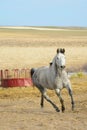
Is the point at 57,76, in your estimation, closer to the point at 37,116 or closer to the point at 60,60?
the point at 60,60

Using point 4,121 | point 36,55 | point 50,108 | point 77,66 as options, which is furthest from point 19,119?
point 36,55

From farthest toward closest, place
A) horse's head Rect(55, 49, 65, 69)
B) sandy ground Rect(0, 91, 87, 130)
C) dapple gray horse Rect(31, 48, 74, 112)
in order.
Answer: dapple gray horse Rect(31, 48, 74, 112)
horse's head Rect(55, 49, 65, 69)
sandy ground Rect(0, 91, 87, 130)

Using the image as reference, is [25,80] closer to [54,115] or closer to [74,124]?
[54,115]

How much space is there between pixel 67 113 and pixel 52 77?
1.23 meters

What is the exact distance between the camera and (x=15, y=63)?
144 ft

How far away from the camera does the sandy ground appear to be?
12.8 meters

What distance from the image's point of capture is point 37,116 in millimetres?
14766

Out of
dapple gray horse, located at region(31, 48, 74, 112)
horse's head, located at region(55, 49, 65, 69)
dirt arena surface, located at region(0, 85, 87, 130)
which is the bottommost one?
dirt arena surface, located at region(0, 85, 87, 130)

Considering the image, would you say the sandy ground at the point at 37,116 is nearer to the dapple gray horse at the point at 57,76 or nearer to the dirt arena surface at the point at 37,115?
the dirt arena surface at the point at 37,115

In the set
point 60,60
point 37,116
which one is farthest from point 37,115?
point 60,60

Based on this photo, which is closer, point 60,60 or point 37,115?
point 60,60

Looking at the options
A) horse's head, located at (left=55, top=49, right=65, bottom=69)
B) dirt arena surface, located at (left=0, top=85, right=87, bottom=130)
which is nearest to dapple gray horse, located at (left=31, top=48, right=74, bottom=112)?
horse's head, located at (left=55, top=49, right=65, bottom=69)

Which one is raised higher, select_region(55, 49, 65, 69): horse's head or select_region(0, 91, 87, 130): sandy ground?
select_region(55, 49, 65, 69): horse's head

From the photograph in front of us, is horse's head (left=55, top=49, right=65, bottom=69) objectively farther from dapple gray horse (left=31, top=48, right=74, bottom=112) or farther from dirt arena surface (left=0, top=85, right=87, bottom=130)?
dirt arena surface (left=0, top=85, right=87, bottom=130)
